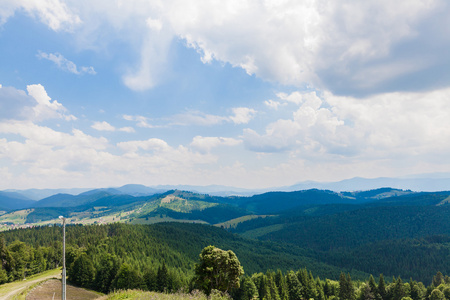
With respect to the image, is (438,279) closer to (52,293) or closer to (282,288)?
(282,288)

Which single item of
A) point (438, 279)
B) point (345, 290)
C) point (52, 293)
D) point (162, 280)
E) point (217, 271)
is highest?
point (217, 271)

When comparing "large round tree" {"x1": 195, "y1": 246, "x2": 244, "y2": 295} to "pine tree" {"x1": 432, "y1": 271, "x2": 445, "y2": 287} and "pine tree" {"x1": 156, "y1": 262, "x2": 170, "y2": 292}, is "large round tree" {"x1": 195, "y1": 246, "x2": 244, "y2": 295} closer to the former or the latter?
"pine tree" {"x1": 156, "y1": 262, "x2": 170, "y2": 292}

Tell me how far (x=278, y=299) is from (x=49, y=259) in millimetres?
127173

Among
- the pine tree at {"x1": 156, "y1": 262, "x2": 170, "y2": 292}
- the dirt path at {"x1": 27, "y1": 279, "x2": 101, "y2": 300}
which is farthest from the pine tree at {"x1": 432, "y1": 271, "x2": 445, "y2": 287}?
the dirt path at {"x1": 27, "y1": 279, "x2": 101, "y2": 300}

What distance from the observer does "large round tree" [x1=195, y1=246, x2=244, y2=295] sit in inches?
2299

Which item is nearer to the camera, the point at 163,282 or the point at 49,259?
the point at 163,282

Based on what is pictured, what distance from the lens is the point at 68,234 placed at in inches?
7756

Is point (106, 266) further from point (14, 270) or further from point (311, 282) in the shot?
point (311, 282)

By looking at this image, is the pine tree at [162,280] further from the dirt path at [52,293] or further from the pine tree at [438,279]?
the pine tree at [438,279]

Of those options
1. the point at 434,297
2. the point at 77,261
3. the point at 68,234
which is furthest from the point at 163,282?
the point at 68,234

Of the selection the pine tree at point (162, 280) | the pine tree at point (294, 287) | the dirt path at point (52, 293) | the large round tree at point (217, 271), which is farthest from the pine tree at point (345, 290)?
the dirt path at point (52, 293)

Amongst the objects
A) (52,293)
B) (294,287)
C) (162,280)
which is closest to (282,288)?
(294,287)

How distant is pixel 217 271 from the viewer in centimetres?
5919

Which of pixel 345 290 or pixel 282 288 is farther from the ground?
pixel 282 288
